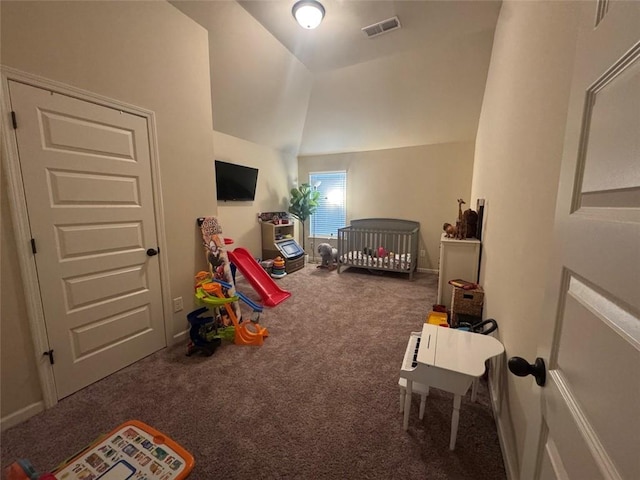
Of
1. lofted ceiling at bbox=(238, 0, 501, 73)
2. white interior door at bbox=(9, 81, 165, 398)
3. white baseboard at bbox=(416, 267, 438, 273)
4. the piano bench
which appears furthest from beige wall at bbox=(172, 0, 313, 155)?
white baseboard at bbox=(416, 267, 438, 273)

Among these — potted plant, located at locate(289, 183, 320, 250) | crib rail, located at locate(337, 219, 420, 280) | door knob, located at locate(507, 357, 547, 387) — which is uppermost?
potted plant, located at locate(289, 183, 320, 250)

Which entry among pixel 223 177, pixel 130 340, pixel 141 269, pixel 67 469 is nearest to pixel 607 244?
pixel 67 469

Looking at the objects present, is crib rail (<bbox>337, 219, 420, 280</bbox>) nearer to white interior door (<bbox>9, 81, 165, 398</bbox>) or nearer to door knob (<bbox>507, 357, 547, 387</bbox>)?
white interior door (<bbox>9, 81, 165, 398</bbox>)

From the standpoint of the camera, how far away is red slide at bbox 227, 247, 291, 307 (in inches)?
124

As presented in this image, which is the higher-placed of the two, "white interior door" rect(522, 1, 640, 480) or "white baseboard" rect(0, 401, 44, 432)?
"white interior door" rect(522, 1, 640, 480)

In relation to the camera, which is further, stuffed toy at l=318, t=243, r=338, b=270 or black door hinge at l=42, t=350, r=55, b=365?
stuffed toy at l=318, t=243, r=338, b=270

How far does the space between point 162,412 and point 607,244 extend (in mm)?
2137

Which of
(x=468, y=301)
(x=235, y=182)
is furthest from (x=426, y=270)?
(x=235, y=182)

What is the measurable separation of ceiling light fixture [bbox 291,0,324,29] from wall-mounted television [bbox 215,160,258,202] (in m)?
2.11

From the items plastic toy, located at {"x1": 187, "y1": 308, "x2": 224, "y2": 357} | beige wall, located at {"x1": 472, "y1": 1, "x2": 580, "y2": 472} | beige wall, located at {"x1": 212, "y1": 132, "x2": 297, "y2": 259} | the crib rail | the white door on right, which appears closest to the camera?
the white door on right

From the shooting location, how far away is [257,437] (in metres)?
1.42

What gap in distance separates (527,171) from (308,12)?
90.4 inches

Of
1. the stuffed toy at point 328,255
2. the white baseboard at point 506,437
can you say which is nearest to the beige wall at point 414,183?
the stuffed toy at point 328,255

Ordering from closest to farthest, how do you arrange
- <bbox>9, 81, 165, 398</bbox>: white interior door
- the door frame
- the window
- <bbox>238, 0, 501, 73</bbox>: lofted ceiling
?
the door frame, <bbox>9, 81, 165, 398</bbox>: white interior door, <bbox>238, 0, 501, 73</bbox>: lofted ceiling, the window
